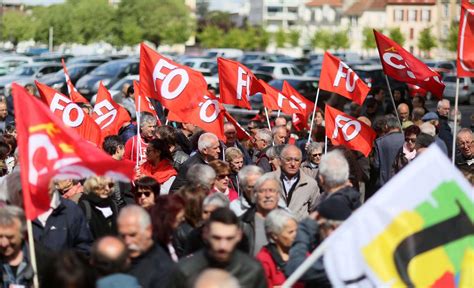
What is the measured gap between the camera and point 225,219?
687 cm

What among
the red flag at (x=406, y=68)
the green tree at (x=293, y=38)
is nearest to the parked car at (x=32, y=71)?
the red flag at (x=406, y=68)

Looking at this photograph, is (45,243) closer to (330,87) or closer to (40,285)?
(40,285)

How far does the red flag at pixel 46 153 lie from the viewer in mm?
7527

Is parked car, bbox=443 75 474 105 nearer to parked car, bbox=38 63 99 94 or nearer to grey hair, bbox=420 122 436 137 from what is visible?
parked car, bbox=38 63 99 94

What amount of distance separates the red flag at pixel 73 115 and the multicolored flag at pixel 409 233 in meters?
6.69

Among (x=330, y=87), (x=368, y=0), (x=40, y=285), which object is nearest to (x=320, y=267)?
(x=40, y=285)

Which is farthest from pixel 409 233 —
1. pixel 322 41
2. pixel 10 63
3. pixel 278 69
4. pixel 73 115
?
pixel 322 41

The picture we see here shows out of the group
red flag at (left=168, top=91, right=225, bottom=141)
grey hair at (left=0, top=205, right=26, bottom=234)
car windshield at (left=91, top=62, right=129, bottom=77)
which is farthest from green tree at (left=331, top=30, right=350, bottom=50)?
grey hair at (left=0, top=205, right=26, bottom=234)

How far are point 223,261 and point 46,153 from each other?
1.47 metres

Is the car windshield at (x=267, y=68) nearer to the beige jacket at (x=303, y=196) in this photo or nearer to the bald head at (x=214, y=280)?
the beige jacket at (x=303, y=196)

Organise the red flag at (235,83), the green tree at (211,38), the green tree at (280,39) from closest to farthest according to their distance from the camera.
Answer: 1. the red flag at (235,83)
2. the green tree at (211,38)
3. the green tree at (280,39)

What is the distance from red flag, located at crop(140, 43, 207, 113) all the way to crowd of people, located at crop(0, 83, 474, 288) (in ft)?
2.41

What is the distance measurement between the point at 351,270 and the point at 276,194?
1893mm

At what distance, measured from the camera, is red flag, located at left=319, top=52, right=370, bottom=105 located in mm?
14680
